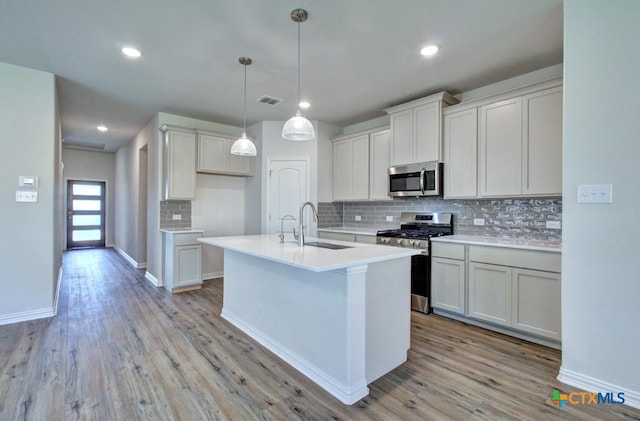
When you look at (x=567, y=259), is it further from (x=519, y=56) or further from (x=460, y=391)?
(x=519, y=56)

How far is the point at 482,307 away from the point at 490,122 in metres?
1.93

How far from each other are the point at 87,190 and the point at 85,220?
2.67 ft

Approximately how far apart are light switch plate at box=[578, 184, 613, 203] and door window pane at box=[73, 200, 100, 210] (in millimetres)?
10103

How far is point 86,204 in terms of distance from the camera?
27.3ft

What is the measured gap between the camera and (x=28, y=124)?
3238 mm

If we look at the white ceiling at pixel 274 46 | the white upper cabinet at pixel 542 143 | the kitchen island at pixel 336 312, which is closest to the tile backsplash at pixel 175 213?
the white ceiling at pixel 274 46

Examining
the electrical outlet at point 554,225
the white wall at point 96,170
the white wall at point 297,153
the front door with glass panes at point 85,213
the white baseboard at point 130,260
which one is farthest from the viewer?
the front door with glass panes at point 85,213

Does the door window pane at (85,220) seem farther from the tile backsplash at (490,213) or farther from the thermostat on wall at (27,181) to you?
the tile backsplash at (490,213)

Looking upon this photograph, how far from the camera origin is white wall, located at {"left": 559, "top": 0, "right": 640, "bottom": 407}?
1.90 metres

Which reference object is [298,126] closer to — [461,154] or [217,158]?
[461,154]

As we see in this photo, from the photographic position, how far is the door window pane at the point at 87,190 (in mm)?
8133

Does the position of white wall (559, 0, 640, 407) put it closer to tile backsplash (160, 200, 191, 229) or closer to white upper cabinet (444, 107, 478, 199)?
white upper cabinet (444, 107, 478, 199)

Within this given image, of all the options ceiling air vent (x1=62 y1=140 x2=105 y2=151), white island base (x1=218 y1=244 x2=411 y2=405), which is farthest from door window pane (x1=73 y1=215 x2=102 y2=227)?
white island base (x1=218 y1=244 x2=411 y2=405)

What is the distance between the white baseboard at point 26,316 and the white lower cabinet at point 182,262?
1326 millimetres
